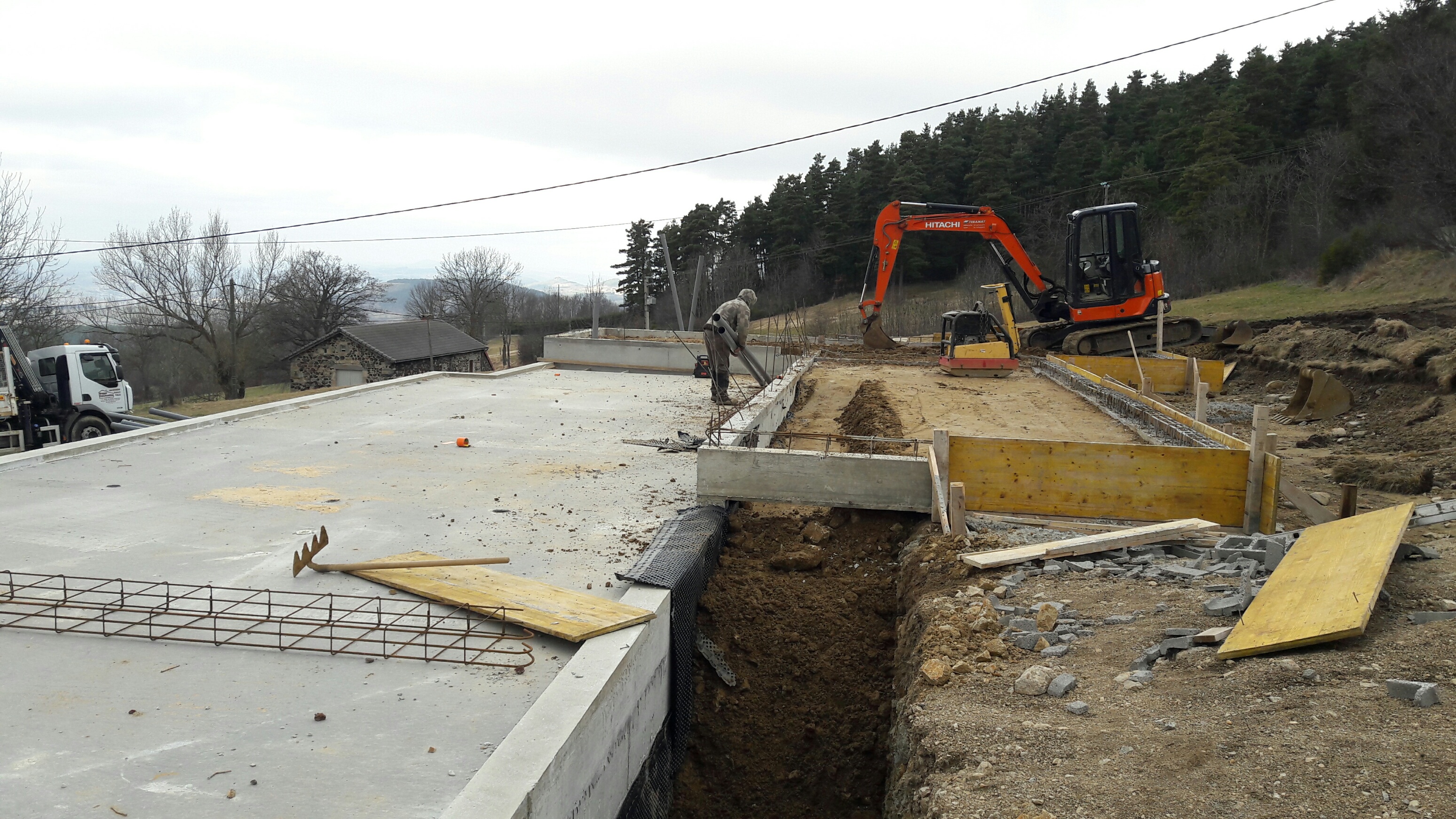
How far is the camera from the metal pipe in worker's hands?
13.2 m

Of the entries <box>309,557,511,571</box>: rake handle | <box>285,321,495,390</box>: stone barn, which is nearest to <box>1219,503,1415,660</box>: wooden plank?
<box>309,557,511,571</box>: rake handle

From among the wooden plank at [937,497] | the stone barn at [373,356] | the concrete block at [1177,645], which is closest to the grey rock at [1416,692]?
the concrete block at [1177,645]

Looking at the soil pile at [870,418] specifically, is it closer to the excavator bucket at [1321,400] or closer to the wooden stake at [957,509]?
the wooden stake at [957,509]

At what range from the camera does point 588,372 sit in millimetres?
20422

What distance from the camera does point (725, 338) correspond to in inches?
532

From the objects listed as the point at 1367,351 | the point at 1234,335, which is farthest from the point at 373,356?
the point at 1367,351

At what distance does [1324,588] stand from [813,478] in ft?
14.0

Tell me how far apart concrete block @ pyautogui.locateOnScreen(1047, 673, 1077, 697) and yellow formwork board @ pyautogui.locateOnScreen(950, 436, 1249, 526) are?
3.52 meters

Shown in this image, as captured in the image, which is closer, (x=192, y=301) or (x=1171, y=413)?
(x=1171, y=413)

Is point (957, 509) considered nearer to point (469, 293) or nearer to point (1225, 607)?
point (1225, 607)

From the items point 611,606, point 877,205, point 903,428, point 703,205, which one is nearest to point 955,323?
point 903,428

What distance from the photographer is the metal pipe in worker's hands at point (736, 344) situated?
13211 mm

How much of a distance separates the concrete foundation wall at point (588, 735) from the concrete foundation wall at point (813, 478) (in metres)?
2.37

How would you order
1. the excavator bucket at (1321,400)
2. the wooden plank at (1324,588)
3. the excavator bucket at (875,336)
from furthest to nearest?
the excavator bucket at (875,336) → the excavator bucket at (1321,400) → the wooden plank at (1324,588)
